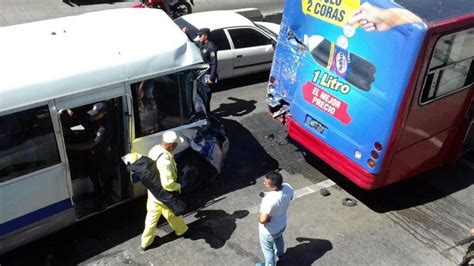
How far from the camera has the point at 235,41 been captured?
11016mm

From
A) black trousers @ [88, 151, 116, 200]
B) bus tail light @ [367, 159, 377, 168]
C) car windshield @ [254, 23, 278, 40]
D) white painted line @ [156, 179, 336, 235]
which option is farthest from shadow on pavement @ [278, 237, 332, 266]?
car windshield @ [254, 23, 278, 40]

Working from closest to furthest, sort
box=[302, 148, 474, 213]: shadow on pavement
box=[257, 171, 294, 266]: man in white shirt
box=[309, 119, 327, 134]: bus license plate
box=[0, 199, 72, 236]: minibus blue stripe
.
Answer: box=[257, 171, 294, 266]: man in white shirt
box=[0, 199, 72, 236]: minibus blue stripe
box=[309, 119, 327, 134]: bus license plate
box=[302, 148, 474, 213]: shadow on pavement

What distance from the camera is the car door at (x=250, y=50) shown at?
36.3 feet

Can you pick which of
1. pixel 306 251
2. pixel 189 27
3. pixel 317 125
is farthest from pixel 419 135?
pixel 189 27

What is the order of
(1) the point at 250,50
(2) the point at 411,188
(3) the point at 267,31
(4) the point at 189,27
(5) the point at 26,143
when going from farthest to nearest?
(3) the point at 267,31
(1) the point at 250,50
(4) the point at 189,27
(2) the point at 411,188
(5) the point at 26,143

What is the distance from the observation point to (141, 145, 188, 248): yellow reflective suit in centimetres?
635

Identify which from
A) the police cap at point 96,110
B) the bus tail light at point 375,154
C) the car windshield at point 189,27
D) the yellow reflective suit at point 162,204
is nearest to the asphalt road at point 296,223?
the yellow reflective suit at point 162,204

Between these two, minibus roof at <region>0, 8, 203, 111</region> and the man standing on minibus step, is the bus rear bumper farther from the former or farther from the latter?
the man standing on minibus step

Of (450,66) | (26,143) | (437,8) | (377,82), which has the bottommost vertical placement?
(26,143)

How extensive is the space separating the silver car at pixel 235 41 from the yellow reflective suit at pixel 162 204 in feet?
15.1

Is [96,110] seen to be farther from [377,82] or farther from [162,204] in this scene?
[377,82]

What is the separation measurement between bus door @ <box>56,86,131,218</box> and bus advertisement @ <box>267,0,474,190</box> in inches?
116

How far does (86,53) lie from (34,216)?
212cm

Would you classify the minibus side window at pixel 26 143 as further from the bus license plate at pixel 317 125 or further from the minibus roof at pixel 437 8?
the minibus roof at pixel 437 8
